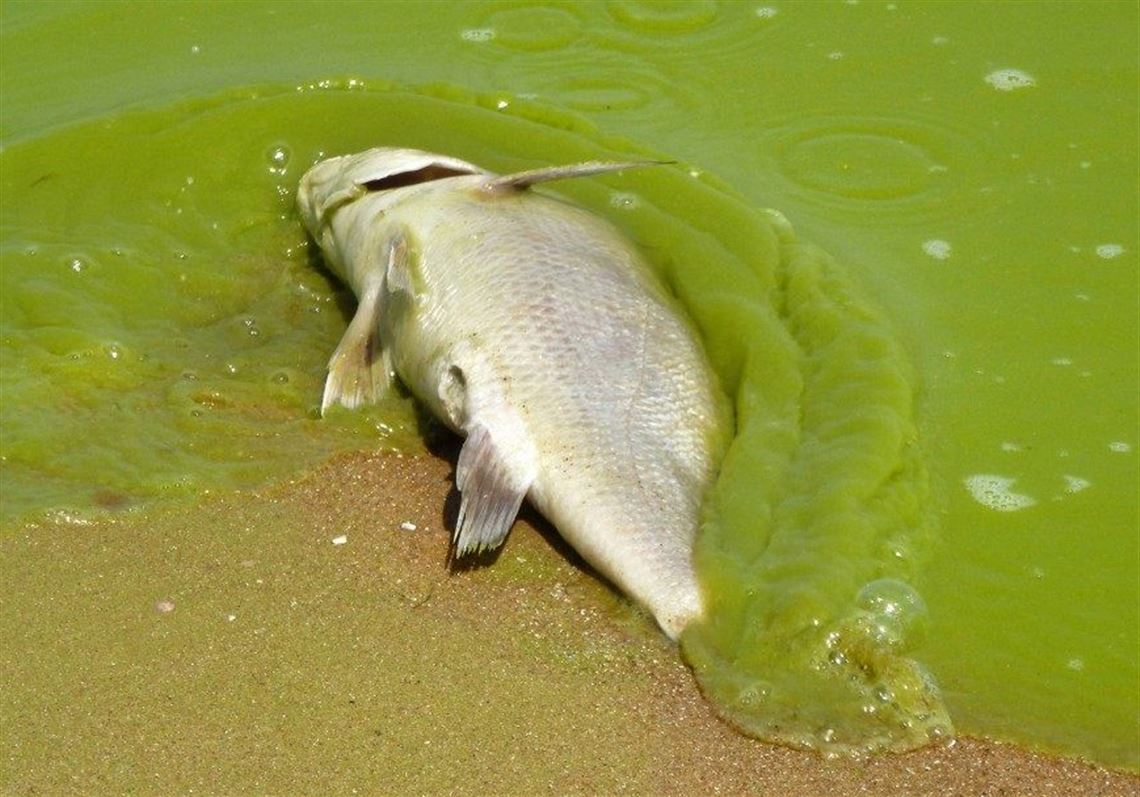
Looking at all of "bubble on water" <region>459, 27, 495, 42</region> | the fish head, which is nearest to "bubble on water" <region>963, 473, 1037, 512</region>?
the fish head

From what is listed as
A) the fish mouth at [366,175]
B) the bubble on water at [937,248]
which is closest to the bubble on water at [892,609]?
A: the bubble on water at [937,248]

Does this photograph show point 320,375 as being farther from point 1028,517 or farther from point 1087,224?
point 1087,224

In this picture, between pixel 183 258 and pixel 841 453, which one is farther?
pixel 183 258

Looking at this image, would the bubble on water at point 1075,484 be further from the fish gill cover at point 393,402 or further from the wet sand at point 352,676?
the wet sand at point 352,676

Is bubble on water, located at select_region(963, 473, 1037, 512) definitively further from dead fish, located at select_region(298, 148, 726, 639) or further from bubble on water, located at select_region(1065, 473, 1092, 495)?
dead fish, located at select_region(298, 148, 726, 639)

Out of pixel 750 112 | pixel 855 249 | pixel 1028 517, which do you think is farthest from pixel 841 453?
pixel 750 112

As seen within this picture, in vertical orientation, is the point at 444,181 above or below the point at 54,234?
above
